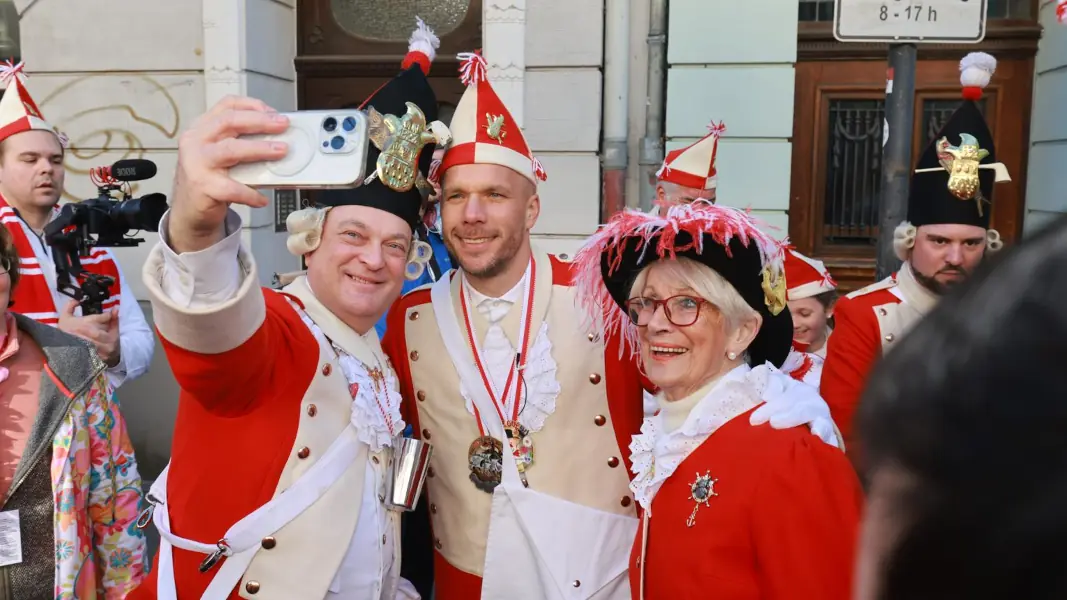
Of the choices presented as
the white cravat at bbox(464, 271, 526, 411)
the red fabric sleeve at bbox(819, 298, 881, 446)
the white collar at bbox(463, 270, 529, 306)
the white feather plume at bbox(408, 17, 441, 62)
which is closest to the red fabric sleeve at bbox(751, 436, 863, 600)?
the white cravat at bbox(464, 271, 526, 411)

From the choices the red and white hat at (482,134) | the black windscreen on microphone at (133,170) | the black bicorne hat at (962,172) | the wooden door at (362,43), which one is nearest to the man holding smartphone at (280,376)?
the red and white hat at (482,134)

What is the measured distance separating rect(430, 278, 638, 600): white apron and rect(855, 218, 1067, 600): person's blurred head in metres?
2.13

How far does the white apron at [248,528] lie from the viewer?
2.05 metres

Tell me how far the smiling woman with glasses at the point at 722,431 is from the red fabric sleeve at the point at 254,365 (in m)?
0.86

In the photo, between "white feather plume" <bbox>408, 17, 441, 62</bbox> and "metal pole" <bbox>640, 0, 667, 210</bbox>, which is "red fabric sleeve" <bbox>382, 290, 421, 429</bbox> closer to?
"white feather plume" <bbox>408, 17, 441, 62</bbox>

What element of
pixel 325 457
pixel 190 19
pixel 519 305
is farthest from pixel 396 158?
pixel 190 19

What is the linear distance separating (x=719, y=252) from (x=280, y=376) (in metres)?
1.11

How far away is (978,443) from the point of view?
0.47 meters

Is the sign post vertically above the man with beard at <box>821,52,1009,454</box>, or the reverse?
→ the sign post

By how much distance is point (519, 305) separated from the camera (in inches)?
114

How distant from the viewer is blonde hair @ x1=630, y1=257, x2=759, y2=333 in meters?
2.24

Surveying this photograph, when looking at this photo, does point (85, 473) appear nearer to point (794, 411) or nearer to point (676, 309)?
point (676, 309)

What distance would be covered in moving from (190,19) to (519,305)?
13.8 feet

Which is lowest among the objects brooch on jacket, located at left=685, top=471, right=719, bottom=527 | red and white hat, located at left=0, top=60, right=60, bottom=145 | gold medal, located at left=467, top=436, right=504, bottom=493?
gold medal, located at left=467, top=436, right=504, bottom=493
